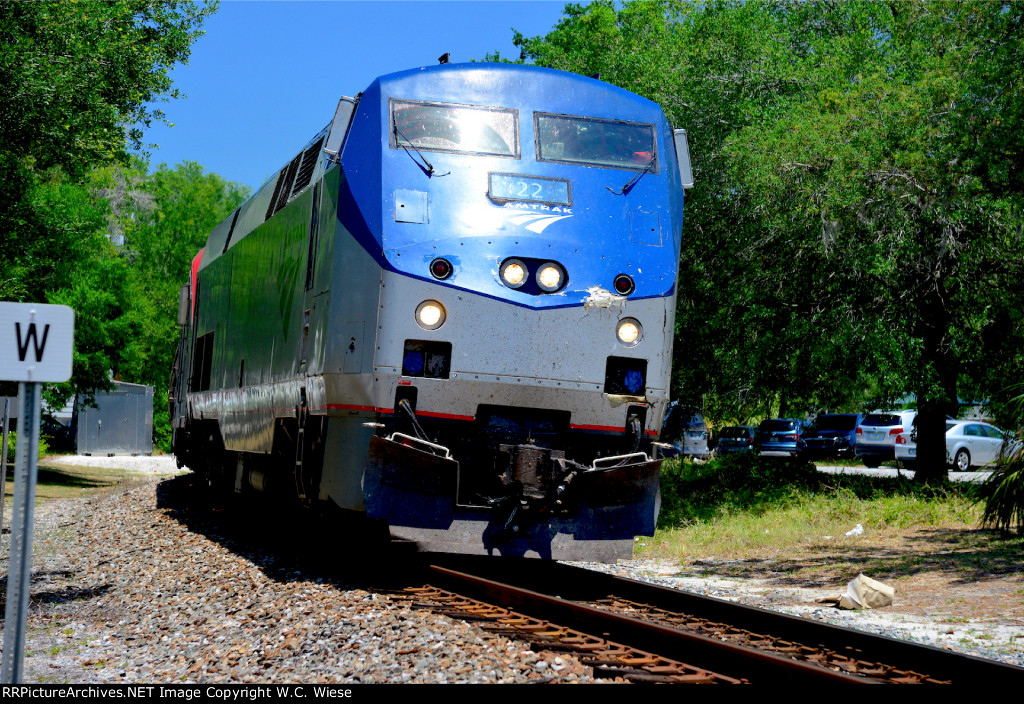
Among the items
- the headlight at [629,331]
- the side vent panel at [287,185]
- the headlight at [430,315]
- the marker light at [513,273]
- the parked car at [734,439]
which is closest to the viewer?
the headlight at [430,315]

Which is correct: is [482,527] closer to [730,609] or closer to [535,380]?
[535,380]

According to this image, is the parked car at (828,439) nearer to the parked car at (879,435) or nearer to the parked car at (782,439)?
the parked car at (782,439)

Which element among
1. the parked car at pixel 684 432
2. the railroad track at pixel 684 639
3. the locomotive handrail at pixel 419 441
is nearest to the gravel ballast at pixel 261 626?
the railroad track at pixel 684 639

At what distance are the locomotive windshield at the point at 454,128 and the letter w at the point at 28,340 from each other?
4.20 meters

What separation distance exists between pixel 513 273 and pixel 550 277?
313mm

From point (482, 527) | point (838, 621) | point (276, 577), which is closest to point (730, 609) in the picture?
point (838, 621)

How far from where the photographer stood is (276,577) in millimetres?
10344

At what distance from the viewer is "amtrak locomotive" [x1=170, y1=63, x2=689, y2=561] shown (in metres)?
8.59

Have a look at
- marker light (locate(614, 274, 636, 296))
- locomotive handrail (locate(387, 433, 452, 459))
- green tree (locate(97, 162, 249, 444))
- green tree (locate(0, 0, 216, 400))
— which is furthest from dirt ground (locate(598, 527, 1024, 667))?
green tree (locate(97, 162, 249, 444))

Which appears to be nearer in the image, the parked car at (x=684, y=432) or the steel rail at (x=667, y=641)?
the steel rail at (x=667, y=641)

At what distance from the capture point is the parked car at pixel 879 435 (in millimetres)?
32281

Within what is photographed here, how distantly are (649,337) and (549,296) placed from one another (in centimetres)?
95

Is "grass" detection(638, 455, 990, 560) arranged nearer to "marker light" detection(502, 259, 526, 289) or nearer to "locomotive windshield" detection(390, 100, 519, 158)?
"marker light" detection(502, 259, 526, 289)

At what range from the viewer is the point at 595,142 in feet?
32.1
